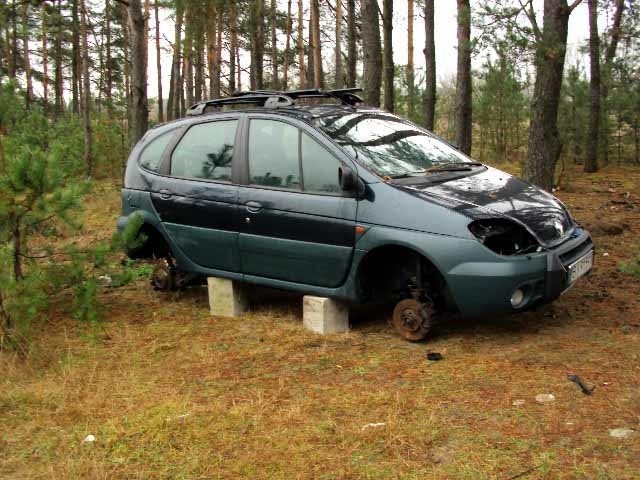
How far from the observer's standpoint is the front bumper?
14.8 ft

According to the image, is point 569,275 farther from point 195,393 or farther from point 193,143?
point 193,143

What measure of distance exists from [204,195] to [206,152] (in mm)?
459

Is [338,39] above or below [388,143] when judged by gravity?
above

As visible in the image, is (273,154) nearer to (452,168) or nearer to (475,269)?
(452,168)

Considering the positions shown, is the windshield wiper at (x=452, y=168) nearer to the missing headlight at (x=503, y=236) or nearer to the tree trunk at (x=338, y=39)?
the missing headlight at (x=503, y=236)

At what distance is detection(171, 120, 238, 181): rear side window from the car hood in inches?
72.7

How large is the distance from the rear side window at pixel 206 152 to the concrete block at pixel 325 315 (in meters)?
1.38

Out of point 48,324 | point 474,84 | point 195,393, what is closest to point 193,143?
point 48,324

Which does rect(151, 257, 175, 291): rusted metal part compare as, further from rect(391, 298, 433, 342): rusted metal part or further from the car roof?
rect(391, 298, 433, 342): rusted metal part

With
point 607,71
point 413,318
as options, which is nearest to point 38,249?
point 413,318

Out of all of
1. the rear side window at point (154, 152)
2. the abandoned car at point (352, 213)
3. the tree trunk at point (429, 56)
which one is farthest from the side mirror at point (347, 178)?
the tree trunk at point (429, 56)

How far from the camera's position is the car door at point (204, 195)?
18.9 feet

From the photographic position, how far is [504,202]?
16.2 ft

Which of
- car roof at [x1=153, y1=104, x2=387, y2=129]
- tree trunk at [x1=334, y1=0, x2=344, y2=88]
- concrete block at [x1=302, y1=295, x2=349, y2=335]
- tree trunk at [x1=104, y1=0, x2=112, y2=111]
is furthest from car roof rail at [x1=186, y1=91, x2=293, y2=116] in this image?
tree trunk at [x1=334, y1=0, x2=344, y2=88]
